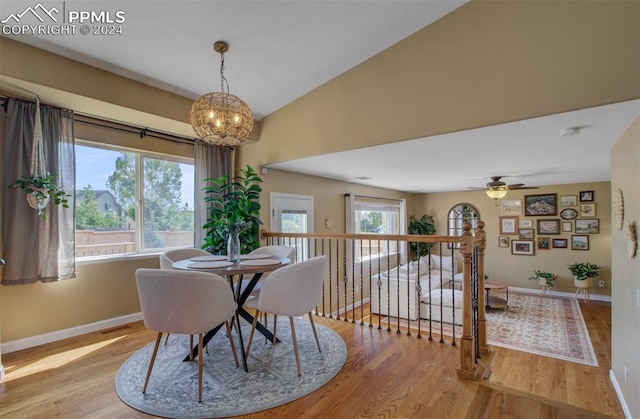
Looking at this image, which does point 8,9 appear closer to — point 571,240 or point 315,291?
point 315,291

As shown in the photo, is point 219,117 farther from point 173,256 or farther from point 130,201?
point 130,201

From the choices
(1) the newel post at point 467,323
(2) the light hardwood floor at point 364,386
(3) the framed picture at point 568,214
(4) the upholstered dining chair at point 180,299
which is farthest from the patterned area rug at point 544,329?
(4) the upholstered dining chair at point 180,299

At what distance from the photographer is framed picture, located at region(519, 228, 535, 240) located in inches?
276

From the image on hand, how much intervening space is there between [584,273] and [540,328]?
2226 mm

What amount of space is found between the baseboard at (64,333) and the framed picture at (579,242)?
8324 mm

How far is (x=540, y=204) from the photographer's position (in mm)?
6941

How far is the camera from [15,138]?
2607 mm

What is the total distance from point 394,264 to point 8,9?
24.6ft

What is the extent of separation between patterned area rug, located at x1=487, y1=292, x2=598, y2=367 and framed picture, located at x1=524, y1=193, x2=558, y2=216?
1.95m

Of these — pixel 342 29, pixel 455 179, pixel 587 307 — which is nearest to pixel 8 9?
pixel 342 29

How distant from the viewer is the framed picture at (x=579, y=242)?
6.38 m

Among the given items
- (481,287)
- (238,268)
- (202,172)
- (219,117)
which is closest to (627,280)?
(481,287)

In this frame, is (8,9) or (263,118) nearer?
(8,9)

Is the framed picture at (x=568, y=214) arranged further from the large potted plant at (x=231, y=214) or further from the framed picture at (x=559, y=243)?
the large potted plant at (x=231, y=214)
